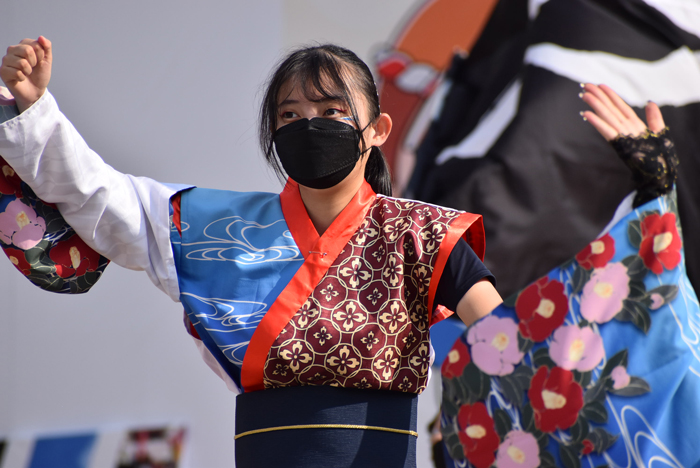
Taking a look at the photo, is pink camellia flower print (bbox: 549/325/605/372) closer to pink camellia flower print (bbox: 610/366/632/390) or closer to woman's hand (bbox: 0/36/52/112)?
pink camellia flower print (bbox: 610/366/632/390)

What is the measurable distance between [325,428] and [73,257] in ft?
1.56

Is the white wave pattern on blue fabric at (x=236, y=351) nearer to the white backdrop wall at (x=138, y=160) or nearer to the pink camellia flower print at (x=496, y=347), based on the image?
the pink camellia flower print at (x=496, y=347)

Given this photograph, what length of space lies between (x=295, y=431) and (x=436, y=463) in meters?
1.08

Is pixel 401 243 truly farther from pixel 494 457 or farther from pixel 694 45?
pixel 694 45

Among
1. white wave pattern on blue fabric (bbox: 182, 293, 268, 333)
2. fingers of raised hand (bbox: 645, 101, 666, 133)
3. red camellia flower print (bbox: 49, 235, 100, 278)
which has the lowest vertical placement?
white wave pattern on blue fabric (bbox: 182, 293, 268, 333)

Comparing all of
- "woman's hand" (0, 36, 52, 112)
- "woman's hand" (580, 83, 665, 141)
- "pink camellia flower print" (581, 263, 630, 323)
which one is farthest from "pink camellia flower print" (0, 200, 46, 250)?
"woman's hand" (580, 83, 665, 141)

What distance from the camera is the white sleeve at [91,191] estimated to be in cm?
82

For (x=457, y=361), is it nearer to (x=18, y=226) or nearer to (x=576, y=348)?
(x=576, y=348)

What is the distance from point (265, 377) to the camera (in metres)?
0.88

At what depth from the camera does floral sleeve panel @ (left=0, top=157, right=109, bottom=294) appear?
2.88 ft

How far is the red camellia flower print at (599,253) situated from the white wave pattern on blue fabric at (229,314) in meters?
0.92

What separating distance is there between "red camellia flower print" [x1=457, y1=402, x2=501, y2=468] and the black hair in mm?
793

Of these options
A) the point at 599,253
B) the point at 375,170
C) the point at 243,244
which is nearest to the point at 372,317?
the point at 243,244

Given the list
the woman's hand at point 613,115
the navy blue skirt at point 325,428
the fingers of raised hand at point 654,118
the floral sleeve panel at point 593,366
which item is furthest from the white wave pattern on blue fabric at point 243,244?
the fingers of raised hand at point 654,118
